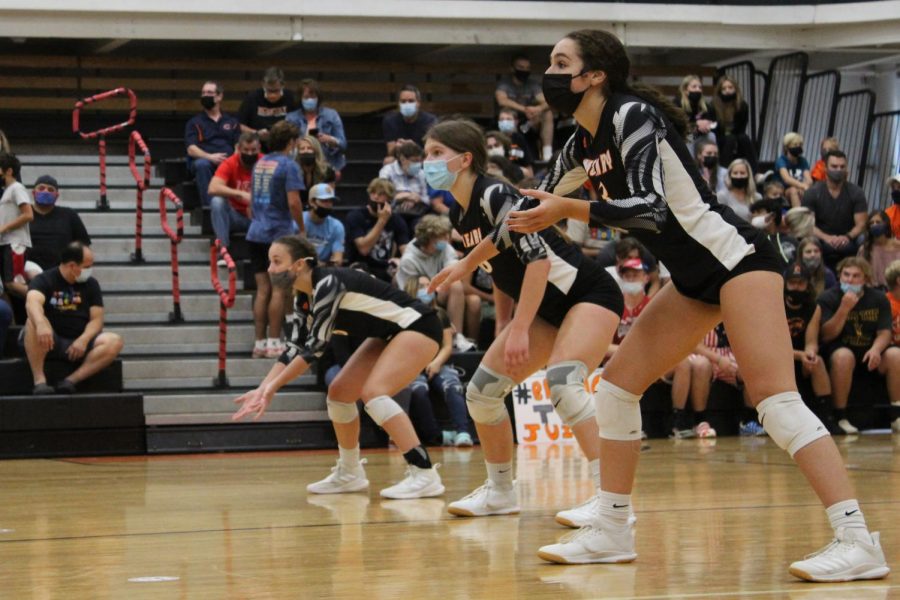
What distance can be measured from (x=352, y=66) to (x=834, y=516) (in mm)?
14130

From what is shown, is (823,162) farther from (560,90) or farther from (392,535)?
(560,90)

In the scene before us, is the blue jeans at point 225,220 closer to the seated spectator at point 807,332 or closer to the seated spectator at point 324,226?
the seated spectator at point 324,226

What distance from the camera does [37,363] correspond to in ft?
35.4

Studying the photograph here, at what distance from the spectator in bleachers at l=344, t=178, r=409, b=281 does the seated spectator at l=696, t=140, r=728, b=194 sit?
3.55m

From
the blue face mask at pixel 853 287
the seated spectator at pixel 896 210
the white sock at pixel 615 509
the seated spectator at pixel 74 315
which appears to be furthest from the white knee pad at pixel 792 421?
the seated spectator at pixel 896 210

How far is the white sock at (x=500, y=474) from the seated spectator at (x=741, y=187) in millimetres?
8310

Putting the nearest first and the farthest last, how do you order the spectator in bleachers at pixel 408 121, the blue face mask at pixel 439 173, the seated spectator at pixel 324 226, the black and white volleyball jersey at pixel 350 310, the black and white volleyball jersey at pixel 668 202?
1. the black and white volleyball jersey at pixel 668 202
2. the blue face mask at pixel 439 173
3. the black and white volleyball jersey at pixel 350 310
4. the seated spectator at pixel 324 226
5. the spectator in bleachers at pixel 408 121

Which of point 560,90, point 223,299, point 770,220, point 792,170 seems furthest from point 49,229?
point 560,90

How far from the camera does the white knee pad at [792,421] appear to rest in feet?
→ 14.5

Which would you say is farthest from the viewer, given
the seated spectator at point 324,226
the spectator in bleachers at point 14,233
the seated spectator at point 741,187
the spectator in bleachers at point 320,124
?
the spectator in bleachers at point 320,124

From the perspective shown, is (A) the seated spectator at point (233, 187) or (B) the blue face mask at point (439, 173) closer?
(B) the blue face mask at point (439, 173)

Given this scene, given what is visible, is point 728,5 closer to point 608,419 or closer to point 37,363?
point 37,363

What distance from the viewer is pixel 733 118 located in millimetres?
15930

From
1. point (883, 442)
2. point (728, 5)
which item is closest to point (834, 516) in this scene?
point (883, 442)
